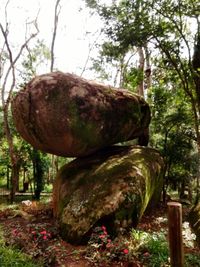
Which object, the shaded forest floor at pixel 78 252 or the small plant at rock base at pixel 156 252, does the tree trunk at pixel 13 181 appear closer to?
the shaded forest floor at pixel 78 252

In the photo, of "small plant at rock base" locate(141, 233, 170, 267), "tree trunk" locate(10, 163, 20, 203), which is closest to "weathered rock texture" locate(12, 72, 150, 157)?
"small plant at rock base" locate(141, 233, 170, 267)

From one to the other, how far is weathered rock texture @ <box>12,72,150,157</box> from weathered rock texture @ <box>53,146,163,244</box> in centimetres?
66

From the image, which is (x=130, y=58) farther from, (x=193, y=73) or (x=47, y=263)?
(x=47, y=263)

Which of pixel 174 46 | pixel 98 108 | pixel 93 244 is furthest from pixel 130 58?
pixel 93 244

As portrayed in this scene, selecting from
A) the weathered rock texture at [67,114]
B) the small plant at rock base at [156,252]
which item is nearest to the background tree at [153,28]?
the weathered rock texture at [67,114]

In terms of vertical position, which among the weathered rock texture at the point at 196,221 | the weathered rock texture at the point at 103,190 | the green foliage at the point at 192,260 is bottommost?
the green foliage at the point at 192,260

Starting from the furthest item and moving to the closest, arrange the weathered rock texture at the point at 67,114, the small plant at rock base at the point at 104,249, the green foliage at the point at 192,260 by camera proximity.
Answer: the weathered rock texture at the point at 67,114, the small plant at rock base at the point at 104,249, the green foliage at the point at 192,260

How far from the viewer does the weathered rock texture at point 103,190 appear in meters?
6.50

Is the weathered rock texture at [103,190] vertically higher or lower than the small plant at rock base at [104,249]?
higher

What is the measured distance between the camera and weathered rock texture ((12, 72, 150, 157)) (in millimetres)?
7547

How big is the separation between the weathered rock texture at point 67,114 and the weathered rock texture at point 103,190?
66cm

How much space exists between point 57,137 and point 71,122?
1.91 ft

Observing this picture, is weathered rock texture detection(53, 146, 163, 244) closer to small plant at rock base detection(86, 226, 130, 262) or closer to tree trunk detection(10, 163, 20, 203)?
small plant at rock base detection(86, 226, 130, 262)

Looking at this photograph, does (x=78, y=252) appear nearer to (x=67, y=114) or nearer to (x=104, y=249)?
(x=104, y=249)
